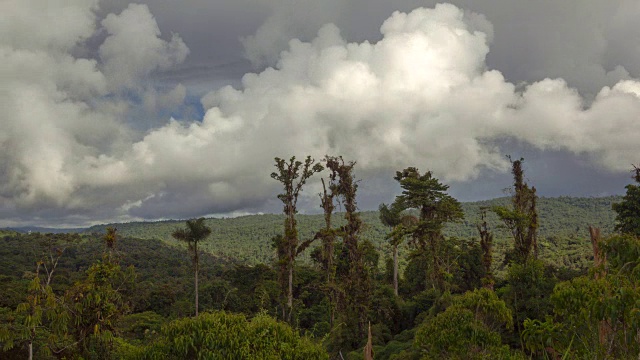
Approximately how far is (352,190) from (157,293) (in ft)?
136

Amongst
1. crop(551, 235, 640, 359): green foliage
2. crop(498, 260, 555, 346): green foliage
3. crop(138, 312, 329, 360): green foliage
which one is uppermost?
crop(551, 235, 640, 359): green foliage

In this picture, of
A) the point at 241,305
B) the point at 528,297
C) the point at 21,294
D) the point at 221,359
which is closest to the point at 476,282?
the point at 528,297

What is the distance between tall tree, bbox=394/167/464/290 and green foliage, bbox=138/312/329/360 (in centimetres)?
2191

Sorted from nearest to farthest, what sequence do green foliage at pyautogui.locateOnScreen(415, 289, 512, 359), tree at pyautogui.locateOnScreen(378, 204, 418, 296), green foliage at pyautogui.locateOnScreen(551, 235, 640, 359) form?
green foliage at pyautogui.locateOnScreen(551, 235, 640, 359) → green foliage at pyautogui.locateOnScreen(415, 289, 512, 359) → tree at pyautogui.locateOnScreen(378, 204, 418, 296)

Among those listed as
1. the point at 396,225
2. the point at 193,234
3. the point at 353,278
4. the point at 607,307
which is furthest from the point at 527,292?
the point at 193,234

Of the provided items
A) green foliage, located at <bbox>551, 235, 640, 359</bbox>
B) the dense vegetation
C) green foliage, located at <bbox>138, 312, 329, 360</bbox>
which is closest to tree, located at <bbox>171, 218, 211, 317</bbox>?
the dense vegetation

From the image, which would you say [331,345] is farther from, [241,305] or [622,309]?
[622,309]

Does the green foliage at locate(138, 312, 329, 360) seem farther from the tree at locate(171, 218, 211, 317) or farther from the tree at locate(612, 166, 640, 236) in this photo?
the tree at locate(612, 166, 640, 236)

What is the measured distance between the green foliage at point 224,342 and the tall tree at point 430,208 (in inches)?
863

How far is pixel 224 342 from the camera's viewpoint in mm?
13078

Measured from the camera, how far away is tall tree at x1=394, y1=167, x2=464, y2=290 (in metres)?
34.3

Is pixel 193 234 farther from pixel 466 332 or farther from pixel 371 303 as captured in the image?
pixel 466 332

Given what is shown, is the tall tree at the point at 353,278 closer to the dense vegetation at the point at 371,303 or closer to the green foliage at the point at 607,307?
the dense vegetation at the point at 371,303

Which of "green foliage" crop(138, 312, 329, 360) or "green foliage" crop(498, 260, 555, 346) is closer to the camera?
"green foliage" crop(138, 312, 329, 360)
